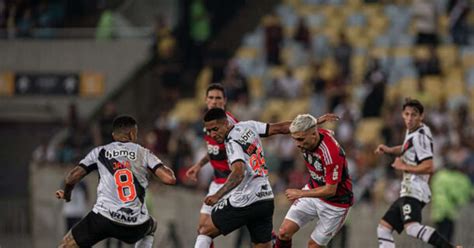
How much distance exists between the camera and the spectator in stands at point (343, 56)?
2745cm

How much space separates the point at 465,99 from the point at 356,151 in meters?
3.24

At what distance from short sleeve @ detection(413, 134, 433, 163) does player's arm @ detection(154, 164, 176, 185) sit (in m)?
3.50

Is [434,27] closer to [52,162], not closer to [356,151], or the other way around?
[356,151]

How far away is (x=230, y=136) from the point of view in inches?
587

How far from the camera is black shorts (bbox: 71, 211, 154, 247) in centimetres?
1486

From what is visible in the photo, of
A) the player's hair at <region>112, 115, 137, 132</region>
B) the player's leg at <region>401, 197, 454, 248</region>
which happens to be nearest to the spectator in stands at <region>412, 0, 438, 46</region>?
the player's leg at <region>401, 197, 454, 248</region>

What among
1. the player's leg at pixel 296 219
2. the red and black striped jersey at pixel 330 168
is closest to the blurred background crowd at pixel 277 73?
the player's leg at pixel 296 219

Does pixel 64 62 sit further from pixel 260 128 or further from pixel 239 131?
pixel 239 131

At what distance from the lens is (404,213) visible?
16.7 metres

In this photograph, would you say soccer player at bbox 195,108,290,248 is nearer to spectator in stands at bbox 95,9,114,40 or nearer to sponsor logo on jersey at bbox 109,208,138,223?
sponsor logo on jersey at bbox 109,208,138,223

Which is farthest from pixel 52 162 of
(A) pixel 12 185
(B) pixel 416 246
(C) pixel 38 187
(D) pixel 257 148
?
(D) pixel 257 148

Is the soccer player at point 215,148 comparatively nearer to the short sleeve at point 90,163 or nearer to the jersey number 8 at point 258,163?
the jersey number 8 at point 258,163

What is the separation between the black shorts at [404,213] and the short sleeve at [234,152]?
2.90m

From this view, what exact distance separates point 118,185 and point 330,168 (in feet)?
7.98
